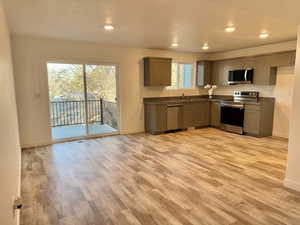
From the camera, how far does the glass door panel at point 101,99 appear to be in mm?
5293

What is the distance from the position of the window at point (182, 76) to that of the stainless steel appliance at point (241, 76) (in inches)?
51.0

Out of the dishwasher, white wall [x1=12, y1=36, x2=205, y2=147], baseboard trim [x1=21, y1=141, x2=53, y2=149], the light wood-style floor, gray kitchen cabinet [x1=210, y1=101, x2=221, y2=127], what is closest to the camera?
the light wood-style floor

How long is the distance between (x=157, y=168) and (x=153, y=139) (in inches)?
73.4

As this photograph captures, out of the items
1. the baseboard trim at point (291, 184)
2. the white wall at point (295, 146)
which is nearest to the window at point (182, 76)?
the white wall at point (295, 146)

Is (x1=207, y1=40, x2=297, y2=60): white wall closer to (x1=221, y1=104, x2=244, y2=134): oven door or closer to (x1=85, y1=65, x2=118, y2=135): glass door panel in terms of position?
(x1=221, y1=104, x2=244, y2=134): oven door

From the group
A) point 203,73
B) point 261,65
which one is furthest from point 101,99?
point 261,65

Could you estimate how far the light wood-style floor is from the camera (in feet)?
7.09

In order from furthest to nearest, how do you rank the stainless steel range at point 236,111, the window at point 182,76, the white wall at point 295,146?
the window at point 182,76, the stainless steel range at point 236,111, the white wall at point 295,146

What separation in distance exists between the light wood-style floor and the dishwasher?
128cm

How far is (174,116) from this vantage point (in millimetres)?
5941

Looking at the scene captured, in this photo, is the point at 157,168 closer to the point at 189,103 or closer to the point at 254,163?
the point at 254,163

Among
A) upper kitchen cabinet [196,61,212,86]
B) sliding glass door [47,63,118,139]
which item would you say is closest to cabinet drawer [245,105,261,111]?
upper kitchen cabinet [196,61,212,86]

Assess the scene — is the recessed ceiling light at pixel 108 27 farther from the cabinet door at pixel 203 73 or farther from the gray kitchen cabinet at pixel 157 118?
the cabinet door at pixel 203 73

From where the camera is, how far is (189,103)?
6.20m
